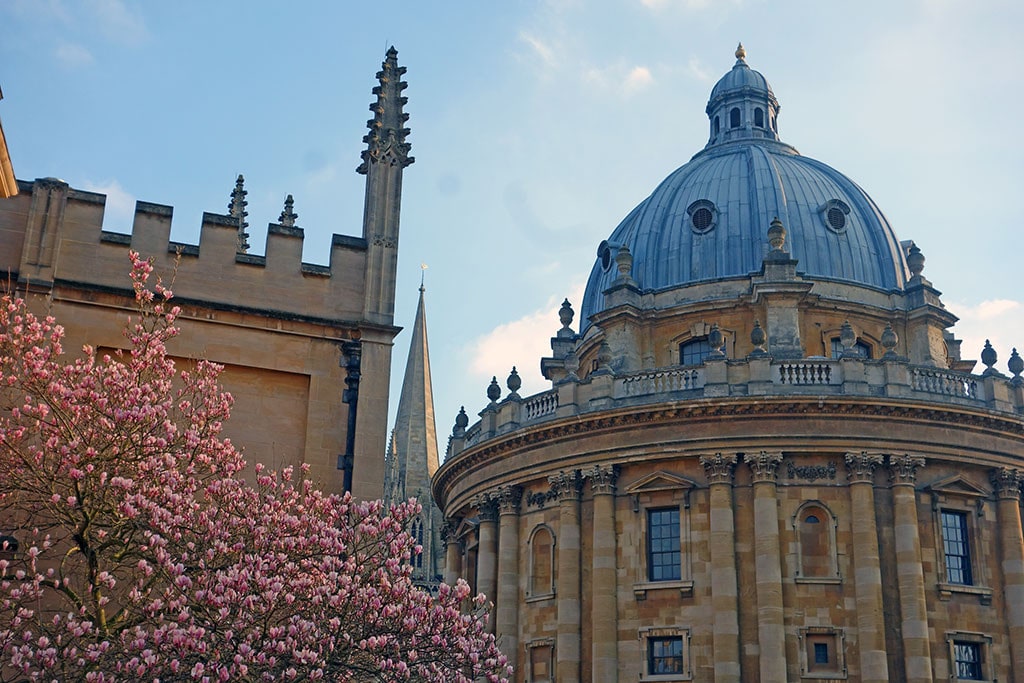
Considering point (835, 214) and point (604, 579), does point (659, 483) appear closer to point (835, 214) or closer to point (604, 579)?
point (604, 579)

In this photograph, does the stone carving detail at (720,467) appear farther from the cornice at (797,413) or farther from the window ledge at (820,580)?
the window ledge at (820,580)

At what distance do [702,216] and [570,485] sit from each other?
42.5ft

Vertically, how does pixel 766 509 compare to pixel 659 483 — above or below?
below

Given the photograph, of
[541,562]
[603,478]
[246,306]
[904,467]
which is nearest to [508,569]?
[541,562]

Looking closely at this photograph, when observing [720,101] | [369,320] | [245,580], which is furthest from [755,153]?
[245,580]

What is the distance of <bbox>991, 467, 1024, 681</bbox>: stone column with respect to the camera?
1304 inches

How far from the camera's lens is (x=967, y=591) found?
1313 inches

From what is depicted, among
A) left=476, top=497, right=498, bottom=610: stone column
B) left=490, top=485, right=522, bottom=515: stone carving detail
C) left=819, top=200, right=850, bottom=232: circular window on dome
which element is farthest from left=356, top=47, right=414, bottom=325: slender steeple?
left=819, top=200, right=850, bottom=232: circular window on dome

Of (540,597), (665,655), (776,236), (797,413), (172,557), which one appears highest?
(776,236)

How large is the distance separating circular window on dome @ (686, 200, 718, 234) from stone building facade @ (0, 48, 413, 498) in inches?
1106

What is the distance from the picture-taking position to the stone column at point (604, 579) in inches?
1330

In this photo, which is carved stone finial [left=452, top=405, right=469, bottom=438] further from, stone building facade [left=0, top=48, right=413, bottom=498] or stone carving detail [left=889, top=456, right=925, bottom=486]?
stone building facade [left=0, top=48, right=413, bottom=498]

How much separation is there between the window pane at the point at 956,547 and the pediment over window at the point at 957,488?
A: 648mm

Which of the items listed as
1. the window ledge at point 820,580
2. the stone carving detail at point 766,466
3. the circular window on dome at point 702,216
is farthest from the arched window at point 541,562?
the circular window on dome at point 702,216
